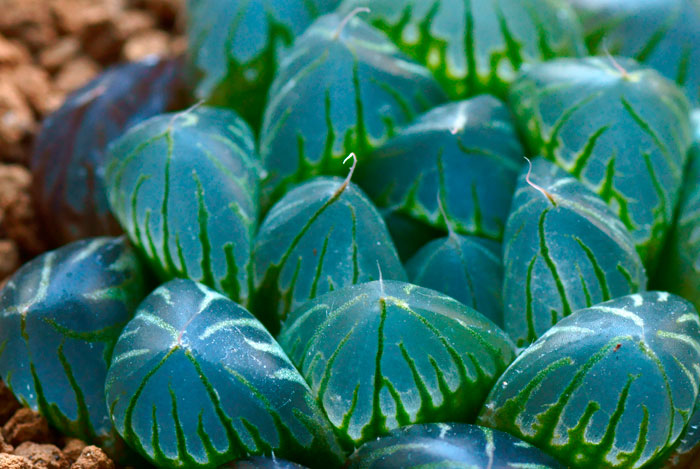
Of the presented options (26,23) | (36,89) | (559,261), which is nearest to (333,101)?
(559,261)

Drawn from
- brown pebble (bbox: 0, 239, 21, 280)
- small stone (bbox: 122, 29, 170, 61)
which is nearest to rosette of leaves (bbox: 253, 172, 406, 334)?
brown pebble (bbox: 0, 239, 21, 280)

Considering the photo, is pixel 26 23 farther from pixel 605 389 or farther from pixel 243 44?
pixel 605 389

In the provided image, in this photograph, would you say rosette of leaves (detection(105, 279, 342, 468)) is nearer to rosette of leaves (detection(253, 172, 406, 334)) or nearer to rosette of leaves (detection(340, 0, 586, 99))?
rosette of leaves (detection(253, 172, 406, 334))

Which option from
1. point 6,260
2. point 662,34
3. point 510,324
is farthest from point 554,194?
point 6,260

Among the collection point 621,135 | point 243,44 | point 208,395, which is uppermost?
point 243,44

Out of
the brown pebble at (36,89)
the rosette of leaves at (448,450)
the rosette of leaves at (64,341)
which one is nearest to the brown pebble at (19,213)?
the brown pebble at (36,89)

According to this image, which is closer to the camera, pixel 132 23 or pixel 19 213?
pixel 19 213

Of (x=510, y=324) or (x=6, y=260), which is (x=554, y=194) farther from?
(x=6, y=260)
